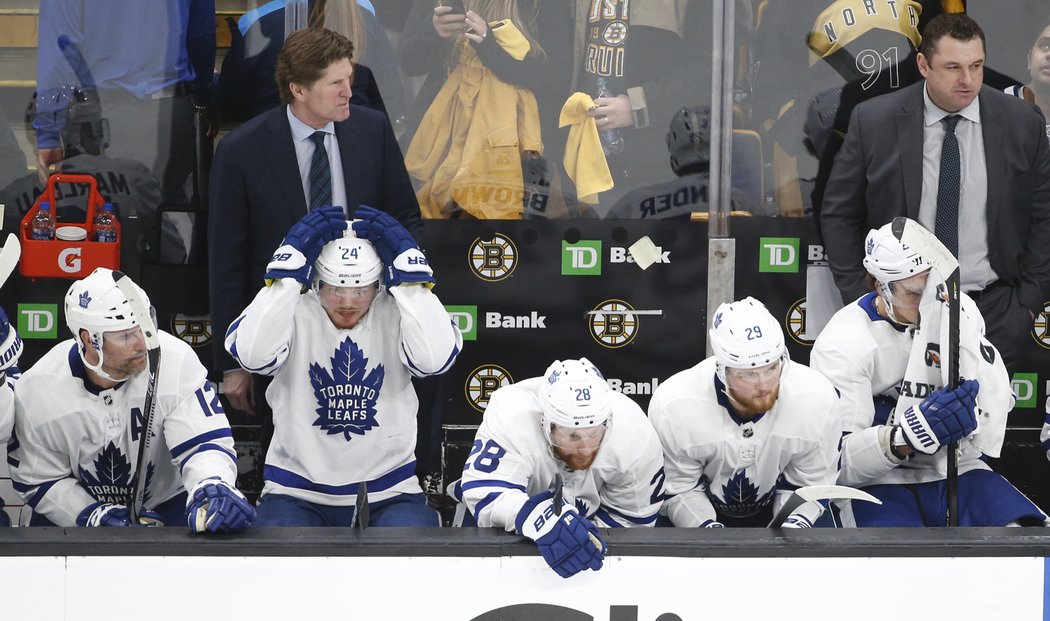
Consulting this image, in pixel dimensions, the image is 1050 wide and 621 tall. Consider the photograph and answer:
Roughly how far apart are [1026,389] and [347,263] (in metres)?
2.98

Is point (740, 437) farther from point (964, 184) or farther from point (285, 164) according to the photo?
point (285, 164)

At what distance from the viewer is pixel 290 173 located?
5.22 metres

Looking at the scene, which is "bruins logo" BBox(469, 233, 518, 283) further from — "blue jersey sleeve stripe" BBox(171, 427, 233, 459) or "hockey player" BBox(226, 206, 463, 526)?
"blue jersey sleeve stripe" BBox(171, 427, 233, 459)

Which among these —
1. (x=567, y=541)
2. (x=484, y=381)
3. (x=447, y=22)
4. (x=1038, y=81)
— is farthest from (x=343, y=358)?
(x=1038, y=81)

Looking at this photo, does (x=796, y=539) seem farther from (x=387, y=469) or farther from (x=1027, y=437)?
(x=1027, y=437)

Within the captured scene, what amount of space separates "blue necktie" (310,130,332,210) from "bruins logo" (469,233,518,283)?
683mm

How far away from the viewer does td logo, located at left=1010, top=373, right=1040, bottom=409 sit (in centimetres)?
578

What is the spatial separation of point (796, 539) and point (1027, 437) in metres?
2.42

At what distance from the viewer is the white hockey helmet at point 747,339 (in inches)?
170

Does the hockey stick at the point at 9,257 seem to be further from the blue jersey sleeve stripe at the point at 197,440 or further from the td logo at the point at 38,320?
the td logo at the point at 38,320

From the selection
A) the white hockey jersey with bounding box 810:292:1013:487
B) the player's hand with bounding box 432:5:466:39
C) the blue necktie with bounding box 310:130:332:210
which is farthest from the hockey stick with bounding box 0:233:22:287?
the white hockey jersey with bounding box 810:292:1013:487

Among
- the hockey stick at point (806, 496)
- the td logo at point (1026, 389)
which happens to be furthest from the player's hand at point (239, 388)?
the td logo at point (1026, 389)

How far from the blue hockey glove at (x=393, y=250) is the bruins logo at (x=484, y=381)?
1.16m
